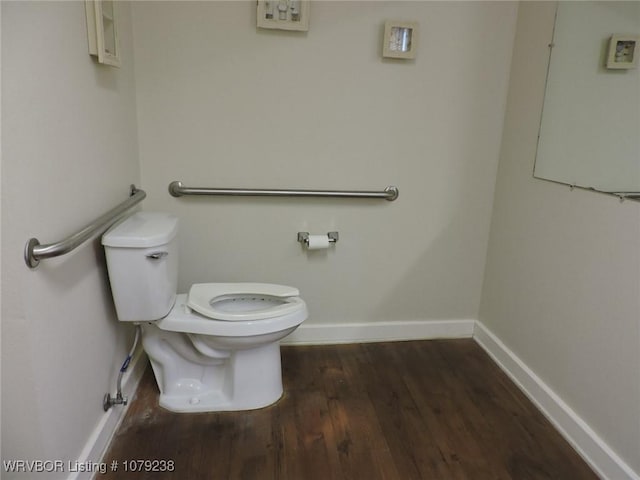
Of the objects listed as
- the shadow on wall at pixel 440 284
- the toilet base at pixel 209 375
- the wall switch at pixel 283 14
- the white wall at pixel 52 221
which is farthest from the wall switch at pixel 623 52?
the white wall at pixel 52 221

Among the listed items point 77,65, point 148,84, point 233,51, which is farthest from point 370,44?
point 77,65

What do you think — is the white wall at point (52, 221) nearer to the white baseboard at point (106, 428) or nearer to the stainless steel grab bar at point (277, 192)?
the white baseboard at point (106, 428)

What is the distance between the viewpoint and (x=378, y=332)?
249cm

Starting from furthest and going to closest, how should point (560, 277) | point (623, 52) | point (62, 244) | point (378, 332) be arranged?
point (378, 332)
point (560, 277)
point (623, 52)
point (62, 244)

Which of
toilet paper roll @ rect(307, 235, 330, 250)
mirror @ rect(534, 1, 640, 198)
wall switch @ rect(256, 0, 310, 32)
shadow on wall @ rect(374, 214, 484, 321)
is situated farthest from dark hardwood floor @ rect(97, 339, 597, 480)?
wall switch @ rect(256, 0, 310, 32)

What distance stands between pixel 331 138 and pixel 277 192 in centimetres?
36

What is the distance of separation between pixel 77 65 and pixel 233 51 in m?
0.78

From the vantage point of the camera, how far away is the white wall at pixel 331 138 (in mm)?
2045

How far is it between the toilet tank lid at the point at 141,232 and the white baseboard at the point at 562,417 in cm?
162

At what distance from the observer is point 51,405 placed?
1259mm

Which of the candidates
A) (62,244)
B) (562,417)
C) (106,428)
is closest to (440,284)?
(562,417)

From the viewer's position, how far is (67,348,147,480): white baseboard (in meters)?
1.49

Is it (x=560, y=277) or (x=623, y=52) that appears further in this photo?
(x=560, y=277)

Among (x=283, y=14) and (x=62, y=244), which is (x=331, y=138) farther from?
(x=62, y=244)
